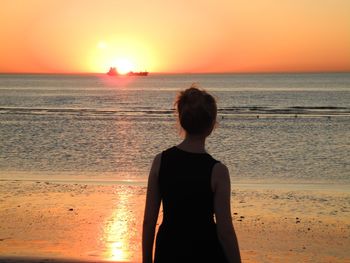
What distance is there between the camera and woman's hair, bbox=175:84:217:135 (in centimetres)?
323

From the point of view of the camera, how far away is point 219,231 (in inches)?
131

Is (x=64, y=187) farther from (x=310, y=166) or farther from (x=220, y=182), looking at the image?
(x=220, y=182)

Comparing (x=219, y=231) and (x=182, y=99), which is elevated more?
(x=182, y=99)

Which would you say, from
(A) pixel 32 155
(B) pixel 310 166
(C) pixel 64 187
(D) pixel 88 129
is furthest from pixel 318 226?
(D) pixel 88 129

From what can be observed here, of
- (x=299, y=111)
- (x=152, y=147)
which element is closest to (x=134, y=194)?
(x=152, y=147)

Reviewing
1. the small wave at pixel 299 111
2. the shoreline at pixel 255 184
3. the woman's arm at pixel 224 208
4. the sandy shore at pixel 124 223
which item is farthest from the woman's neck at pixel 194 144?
the small wave at pixel 299 111

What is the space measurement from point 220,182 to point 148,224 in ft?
1.70

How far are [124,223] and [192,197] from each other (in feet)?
25.4

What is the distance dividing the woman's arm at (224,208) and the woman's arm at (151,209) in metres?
0.33

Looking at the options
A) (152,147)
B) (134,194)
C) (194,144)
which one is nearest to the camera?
(194,144)

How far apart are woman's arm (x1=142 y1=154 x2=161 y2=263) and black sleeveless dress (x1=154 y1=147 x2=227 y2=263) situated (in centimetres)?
3

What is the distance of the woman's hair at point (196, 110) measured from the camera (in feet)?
10.6

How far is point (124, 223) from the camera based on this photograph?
10820 millimetres

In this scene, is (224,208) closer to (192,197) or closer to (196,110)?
(192,197)
